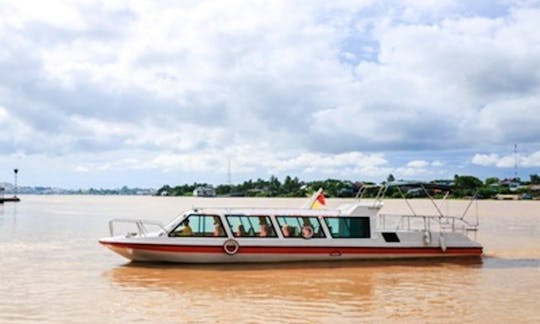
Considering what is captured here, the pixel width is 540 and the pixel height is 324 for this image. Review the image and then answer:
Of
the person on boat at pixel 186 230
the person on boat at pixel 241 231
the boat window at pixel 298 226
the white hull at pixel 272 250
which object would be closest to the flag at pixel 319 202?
the boat window at pixel 298 226

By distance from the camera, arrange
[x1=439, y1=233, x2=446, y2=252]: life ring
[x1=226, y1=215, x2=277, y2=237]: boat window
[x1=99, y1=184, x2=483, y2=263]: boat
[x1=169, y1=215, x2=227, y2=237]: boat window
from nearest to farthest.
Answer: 1. [x1=99, y1=184, x2=483, y2=263]: boat
2. [x1=169, y1=215, x2=227, y2=237]: boat window
3. [x1=226, y1=215, x2=277, y2=237]: boat window
4. [x1=439, y1=233, x2=446, y2=252]: life ring

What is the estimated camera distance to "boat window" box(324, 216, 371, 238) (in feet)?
69.7

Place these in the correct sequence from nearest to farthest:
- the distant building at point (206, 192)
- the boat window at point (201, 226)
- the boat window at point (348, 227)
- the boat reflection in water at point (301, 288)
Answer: the boat reflection in water at point (301, 288), the boat window at point (201, 226), the boat window at point (348, 227), the distant building at point (206, 192)

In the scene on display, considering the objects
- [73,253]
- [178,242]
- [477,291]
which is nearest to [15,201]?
[73,253]

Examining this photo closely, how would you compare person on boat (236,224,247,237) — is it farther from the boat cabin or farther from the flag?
the flag

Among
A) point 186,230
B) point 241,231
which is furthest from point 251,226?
point 186,230

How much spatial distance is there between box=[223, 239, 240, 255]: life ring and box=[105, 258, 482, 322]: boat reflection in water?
0.51 m

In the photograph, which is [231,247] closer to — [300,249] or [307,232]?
[300,249]

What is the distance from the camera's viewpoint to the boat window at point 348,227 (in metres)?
21.2

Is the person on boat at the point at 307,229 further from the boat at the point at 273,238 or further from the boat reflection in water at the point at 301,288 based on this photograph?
the boat reflection in water at the point at 301,288

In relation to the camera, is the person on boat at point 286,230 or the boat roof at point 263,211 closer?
the boat roof at point 263,211

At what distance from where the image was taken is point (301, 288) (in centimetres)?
1644

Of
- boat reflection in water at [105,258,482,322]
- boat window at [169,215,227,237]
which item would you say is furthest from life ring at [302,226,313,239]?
boat window at [169,215,227,237]

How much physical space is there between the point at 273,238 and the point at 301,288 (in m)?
4.30
